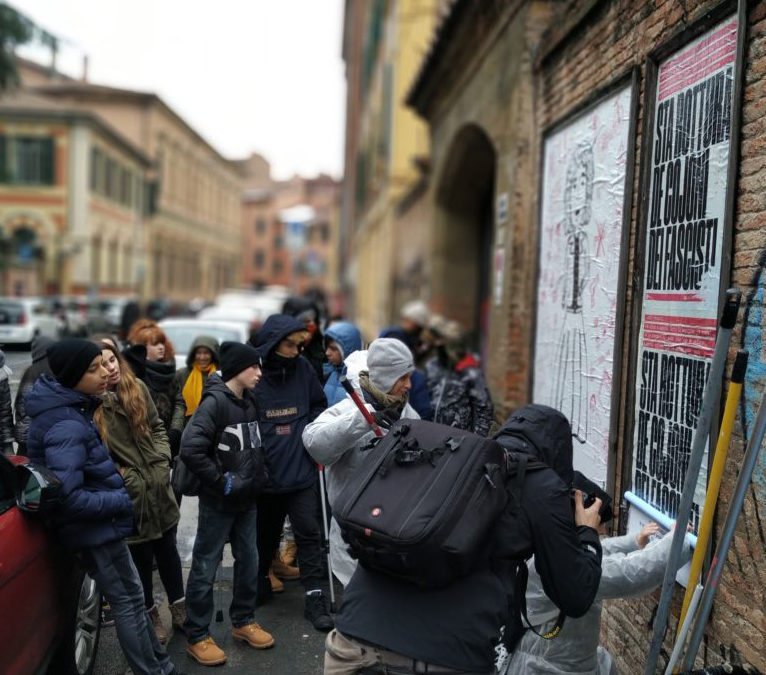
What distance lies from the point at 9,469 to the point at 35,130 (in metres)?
39.7

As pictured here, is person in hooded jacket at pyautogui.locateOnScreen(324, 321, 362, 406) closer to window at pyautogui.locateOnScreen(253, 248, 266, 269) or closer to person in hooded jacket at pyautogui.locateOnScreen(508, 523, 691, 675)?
person in hooded jacket at pyautogui.locateOnScreen(508, 523, 691, 675)

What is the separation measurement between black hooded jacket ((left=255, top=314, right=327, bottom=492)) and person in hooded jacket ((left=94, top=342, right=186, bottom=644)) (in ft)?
2.22

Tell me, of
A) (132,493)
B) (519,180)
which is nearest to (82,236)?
(519,180)

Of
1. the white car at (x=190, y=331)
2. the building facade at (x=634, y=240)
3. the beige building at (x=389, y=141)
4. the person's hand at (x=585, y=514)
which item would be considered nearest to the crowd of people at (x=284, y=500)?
the person's hand at (x=585, y=514)

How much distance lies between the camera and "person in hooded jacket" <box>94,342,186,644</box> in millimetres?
4508

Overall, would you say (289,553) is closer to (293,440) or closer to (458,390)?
(293,440)

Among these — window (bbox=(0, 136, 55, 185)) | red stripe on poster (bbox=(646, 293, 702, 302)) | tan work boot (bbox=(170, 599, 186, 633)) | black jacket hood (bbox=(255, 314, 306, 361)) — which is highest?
window (bbox=(0, 136, 55, 185))

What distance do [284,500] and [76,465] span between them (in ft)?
6.06

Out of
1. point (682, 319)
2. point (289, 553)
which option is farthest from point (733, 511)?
point (289, 553)

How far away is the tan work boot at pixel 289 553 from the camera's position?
6.44 metres

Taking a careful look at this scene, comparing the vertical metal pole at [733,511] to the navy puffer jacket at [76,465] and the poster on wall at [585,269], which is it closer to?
the poster on wall at [585,269]

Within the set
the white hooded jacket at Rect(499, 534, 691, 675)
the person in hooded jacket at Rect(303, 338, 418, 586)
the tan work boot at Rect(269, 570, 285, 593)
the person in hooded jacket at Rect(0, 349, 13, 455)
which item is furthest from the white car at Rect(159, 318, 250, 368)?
the white hooded jacket at Rect(499, 534, 691, 675)

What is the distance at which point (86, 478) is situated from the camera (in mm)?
3881

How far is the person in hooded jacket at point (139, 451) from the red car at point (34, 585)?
0.47m
